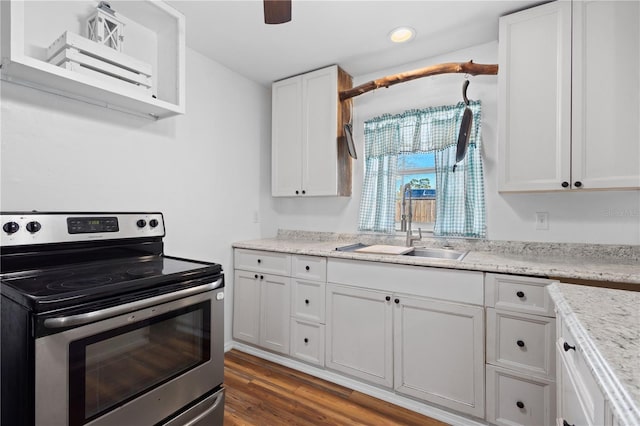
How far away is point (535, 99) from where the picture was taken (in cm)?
181

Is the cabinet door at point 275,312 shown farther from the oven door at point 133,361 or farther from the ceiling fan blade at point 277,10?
the ceiling fan blade at point 277,10

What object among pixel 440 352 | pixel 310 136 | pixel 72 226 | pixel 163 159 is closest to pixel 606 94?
pixel 440 352

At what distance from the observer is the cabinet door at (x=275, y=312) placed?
237cm

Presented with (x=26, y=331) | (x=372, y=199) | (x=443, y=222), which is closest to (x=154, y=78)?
(x=26, y=331)

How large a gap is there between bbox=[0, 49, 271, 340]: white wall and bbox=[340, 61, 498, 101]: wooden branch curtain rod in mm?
1041

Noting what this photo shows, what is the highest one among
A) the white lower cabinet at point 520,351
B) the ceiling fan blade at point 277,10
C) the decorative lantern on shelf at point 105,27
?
the decorative lantern on shelf at point 105,27

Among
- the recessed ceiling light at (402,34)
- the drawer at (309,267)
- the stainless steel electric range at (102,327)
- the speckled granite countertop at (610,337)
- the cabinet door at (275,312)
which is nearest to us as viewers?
the speckled granite countertop at (610,337)

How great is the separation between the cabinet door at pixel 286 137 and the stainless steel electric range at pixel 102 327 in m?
1.30

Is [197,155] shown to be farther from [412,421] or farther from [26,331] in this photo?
[412,421]

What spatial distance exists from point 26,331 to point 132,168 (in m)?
1.23

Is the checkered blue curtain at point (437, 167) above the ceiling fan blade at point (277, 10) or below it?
below

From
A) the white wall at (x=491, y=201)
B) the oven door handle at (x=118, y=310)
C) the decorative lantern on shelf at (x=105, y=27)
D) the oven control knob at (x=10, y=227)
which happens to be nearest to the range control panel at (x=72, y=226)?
the oven control knob at (x=10, y=227)

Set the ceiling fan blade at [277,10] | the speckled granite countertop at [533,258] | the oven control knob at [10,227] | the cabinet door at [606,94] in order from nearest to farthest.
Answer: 1. the ceiling fan blade at [277,10]
2. the oven control knob at [10,227]
3. the speckled granite countertop at [533,258]
4. the cabinet door at [606,94]

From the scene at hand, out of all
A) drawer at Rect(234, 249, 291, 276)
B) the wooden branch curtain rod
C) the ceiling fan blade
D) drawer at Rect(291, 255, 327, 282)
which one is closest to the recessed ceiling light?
the wooden branch curtain rod
